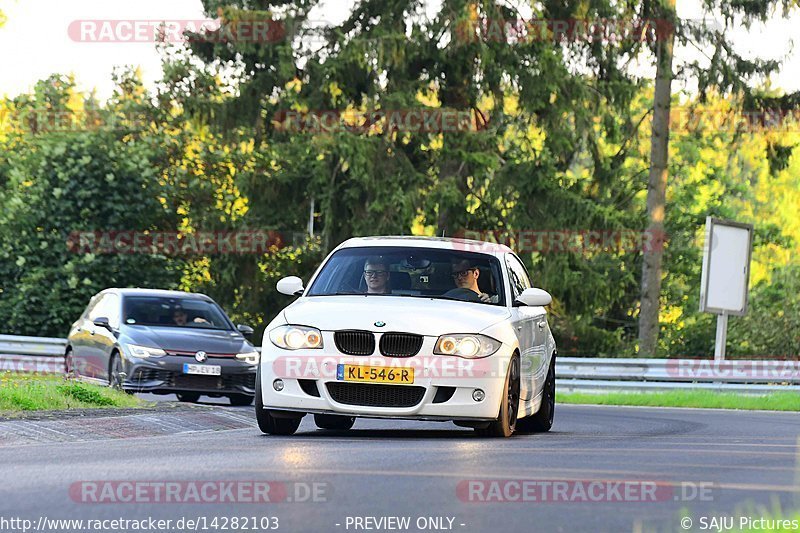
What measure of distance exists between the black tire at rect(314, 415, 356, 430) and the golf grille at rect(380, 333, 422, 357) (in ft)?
7.02

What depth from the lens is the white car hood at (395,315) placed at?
506 inches

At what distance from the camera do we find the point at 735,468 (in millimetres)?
10672

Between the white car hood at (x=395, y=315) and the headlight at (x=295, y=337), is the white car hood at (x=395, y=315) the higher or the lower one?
the higher one

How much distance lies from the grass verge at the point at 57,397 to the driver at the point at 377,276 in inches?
127

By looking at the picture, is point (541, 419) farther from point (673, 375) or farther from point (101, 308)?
point (673, 375)

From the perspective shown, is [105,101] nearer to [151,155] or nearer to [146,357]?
[151,155]

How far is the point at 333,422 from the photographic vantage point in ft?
49.3

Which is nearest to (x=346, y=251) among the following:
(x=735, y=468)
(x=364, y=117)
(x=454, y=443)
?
(x=454, y=443)

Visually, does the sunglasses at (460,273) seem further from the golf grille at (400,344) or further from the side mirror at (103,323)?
the side mirror at (103,323)

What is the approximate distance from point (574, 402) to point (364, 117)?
1368cm

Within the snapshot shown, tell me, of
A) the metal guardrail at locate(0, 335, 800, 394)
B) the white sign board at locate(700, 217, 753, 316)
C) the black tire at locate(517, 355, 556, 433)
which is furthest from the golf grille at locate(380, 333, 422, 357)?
the white sign board at locate(700, 217, 753, 316)

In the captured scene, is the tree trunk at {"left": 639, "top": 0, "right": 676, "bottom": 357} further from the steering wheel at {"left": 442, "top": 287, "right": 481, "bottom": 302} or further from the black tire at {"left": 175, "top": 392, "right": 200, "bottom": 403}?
the steering wheel at {"left": 442, "top": 287, "right": 481, "bottom": 302}

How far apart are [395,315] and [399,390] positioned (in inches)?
23.7

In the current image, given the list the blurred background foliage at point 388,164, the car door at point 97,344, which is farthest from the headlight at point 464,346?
the blurred background foliage at point 388,164
